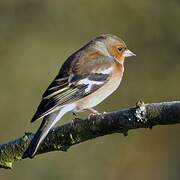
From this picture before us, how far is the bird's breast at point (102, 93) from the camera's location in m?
6.50

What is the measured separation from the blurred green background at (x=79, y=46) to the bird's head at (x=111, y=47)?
3987 mm

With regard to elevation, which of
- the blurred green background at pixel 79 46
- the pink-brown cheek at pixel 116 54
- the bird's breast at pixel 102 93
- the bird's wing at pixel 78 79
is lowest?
the blurred green background at pixel 79 46

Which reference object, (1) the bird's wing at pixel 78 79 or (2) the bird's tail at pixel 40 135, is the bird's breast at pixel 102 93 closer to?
(1) the bird's wing at pixel 78 79

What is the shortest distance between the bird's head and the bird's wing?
20 cm

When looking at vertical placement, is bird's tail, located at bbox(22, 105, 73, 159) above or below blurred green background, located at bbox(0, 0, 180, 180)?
above

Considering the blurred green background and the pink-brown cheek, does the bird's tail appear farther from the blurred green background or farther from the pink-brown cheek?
the blurred green background

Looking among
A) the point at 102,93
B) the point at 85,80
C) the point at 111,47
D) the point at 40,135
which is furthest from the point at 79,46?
the point at 40,135

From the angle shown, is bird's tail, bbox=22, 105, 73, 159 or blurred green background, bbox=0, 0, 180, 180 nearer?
bird's tail, bbox=22, 105, 73, 159

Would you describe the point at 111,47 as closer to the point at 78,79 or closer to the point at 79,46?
the point at 78,79

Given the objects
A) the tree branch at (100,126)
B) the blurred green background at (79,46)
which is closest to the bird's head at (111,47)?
the tree branch at (100,126)

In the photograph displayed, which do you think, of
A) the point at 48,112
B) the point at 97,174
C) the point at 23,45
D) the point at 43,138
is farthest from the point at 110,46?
the point at 23,45

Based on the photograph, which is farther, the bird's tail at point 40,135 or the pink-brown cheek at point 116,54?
the pink-brown cheek at point 116,54

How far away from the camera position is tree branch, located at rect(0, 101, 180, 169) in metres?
4.67

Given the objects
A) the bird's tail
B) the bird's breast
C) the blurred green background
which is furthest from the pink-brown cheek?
the blurred green background
